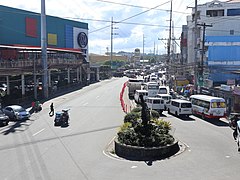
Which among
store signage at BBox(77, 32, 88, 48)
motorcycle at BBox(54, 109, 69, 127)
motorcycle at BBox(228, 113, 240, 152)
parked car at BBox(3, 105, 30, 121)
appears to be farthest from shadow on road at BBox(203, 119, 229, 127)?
store signage at BBox(77, 32, 88, 48)

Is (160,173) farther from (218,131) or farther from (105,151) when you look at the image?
(218,131)

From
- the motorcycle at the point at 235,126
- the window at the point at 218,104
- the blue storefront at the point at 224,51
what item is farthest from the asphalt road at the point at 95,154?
the blue storefront at the point at 224,51

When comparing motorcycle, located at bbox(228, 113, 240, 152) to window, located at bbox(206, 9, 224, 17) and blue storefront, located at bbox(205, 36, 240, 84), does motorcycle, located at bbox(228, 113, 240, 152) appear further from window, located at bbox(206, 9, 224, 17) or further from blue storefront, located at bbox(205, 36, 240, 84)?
window, located at bbox(206, 9, 224, 17)

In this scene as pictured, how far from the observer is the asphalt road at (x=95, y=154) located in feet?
51.1

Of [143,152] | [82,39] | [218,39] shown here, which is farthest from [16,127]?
[82,39]

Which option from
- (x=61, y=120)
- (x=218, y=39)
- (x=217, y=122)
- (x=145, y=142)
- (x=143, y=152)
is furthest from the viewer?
(x=218, y=39)

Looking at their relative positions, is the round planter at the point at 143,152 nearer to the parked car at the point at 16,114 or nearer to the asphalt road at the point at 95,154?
the asphalt road at the point at 95,154

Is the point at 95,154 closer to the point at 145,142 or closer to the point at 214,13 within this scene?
the point at 145,142

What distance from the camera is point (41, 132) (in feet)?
84.9

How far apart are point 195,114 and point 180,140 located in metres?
12.9

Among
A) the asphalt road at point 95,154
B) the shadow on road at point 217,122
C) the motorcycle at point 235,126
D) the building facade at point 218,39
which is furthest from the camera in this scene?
the building facade at point 218,39

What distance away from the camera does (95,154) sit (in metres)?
19.3

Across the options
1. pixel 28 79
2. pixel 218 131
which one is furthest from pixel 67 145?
pixel 28 79

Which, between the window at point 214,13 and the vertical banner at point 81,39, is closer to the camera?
the window at point 214,13
